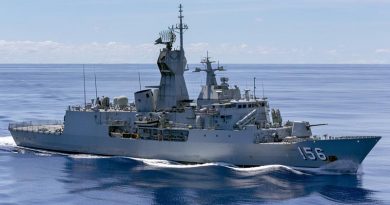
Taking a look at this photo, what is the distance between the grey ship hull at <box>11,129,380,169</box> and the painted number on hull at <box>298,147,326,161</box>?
6 centimetres

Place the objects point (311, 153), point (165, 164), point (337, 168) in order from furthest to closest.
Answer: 1. point (165, 164)
2. point (337, 168)
3. point (311, 153)

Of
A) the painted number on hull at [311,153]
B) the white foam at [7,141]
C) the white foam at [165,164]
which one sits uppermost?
the white foam at [7,141]

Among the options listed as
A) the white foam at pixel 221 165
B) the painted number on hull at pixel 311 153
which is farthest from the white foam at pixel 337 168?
the white foam at pixel 221 165

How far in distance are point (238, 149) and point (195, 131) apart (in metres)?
3.11

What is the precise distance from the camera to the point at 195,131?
39.0 meters

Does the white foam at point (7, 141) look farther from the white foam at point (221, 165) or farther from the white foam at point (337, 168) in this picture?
the white foam at point (337, 168)

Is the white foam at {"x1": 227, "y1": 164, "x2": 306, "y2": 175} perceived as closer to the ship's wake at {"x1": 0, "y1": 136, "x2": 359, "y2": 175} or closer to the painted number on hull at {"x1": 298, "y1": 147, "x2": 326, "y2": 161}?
the ship's wake at {"x1": 0, "y1": 136, "x2": 359, "y2": 175}

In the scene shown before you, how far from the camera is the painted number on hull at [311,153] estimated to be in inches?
1448

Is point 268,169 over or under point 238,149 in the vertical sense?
under

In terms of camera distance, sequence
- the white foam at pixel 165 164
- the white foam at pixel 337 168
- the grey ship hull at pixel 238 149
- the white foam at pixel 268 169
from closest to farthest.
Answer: the grey ship hull at pixel 238 149 < the white foam at pixel 337 168 < the white foam at pixel 268 169 < the white foam at pixel 165 164

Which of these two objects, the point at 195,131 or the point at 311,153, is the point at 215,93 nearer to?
the point at 195,131

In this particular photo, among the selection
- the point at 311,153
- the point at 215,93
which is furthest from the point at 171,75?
the point at 311,153

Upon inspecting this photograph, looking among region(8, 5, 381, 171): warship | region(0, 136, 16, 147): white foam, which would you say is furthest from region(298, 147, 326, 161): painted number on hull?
region(0, 136, 16, 147): white foam
